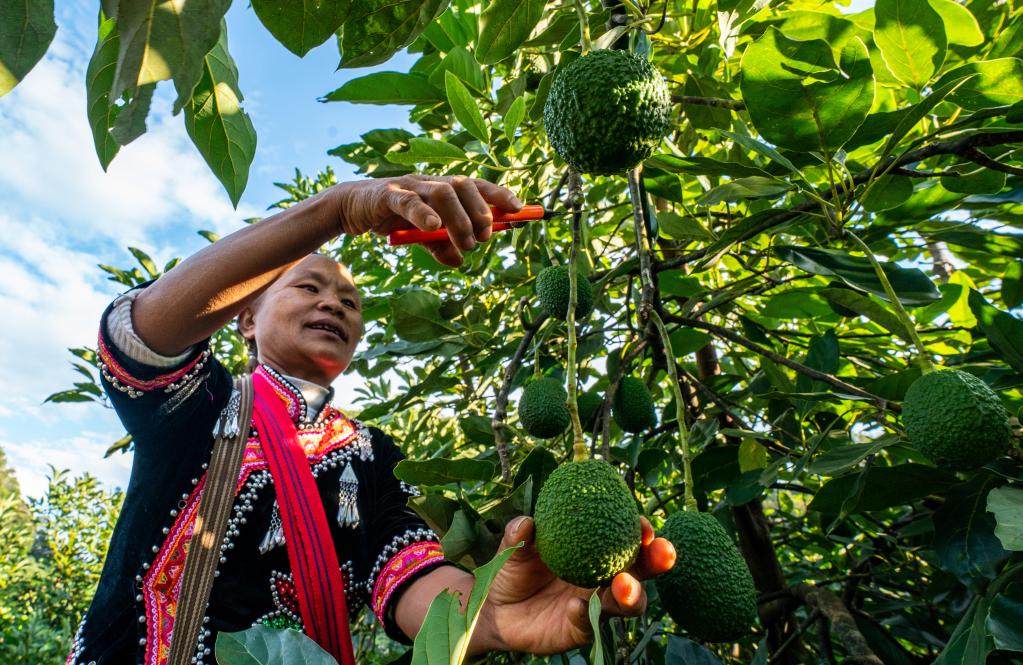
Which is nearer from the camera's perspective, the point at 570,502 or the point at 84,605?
the point at 570,502

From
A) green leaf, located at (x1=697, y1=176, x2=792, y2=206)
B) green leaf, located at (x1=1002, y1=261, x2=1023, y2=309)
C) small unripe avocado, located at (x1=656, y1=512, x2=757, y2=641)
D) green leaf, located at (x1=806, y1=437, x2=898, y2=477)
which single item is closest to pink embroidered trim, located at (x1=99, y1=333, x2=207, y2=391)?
small unripe avocado, located at (x1=656, y1=512, x2=757, y2=641)

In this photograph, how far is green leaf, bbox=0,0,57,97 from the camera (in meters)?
0.53

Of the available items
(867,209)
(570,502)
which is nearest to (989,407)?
(867,209)

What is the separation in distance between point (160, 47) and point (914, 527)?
1763 millimetres

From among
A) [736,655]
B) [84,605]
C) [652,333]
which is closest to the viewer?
[652,333]

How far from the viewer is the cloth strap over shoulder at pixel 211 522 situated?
1233mm

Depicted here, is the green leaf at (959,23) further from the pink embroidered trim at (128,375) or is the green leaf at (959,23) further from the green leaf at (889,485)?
the pink embroidered trim at (128,375)

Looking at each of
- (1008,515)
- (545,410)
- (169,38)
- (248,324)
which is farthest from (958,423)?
(248,324)

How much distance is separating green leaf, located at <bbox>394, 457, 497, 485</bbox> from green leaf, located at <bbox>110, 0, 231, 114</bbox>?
0.61 m

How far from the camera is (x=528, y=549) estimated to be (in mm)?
978

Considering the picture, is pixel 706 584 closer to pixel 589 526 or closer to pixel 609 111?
pixel 589 526

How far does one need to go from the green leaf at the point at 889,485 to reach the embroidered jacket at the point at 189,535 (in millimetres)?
877

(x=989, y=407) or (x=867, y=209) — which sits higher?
(x=867, y=209)

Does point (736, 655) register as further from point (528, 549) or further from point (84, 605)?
point (84, 605)
